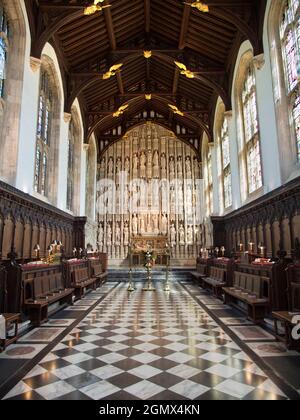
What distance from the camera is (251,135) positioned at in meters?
11.8

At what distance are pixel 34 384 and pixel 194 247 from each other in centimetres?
1763

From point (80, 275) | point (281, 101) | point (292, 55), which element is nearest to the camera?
point (292, 55)

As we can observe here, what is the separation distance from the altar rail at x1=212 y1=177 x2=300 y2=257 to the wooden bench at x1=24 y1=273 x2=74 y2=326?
5633 millimetres

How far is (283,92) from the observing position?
8.65 meters

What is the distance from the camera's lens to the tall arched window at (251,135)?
11.3 meters

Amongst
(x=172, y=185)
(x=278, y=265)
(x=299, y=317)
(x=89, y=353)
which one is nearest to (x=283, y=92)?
(x=278, y=265)

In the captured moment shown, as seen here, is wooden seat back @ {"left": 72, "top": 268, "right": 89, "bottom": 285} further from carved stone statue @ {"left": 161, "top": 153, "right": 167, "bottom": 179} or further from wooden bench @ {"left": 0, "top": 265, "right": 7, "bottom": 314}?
carved stone statue @ {"left": 161, "top": 153, "right": 167, "bottom": 179}

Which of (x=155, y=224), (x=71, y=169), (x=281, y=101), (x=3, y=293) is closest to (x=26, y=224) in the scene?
(x=3, y=293)

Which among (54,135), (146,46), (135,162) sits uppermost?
(146,46)

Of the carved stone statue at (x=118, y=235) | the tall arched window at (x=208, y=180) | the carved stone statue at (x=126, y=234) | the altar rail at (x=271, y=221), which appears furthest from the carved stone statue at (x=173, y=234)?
the altar rail at (x=271, y=221)

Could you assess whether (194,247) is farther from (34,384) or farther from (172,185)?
(34,384)

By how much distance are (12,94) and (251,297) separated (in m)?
8.79

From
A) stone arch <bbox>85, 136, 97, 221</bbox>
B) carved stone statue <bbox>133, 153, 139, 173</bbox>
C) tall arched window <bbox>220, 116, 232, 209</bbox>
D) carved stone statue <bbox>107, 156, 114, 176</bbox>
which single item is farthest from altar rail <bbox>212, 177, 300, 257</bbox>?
carved stone statue <bbox>107, 156, 114, 176</bbox>

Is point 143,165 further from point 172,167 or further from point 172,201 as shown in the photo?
point 172,201
